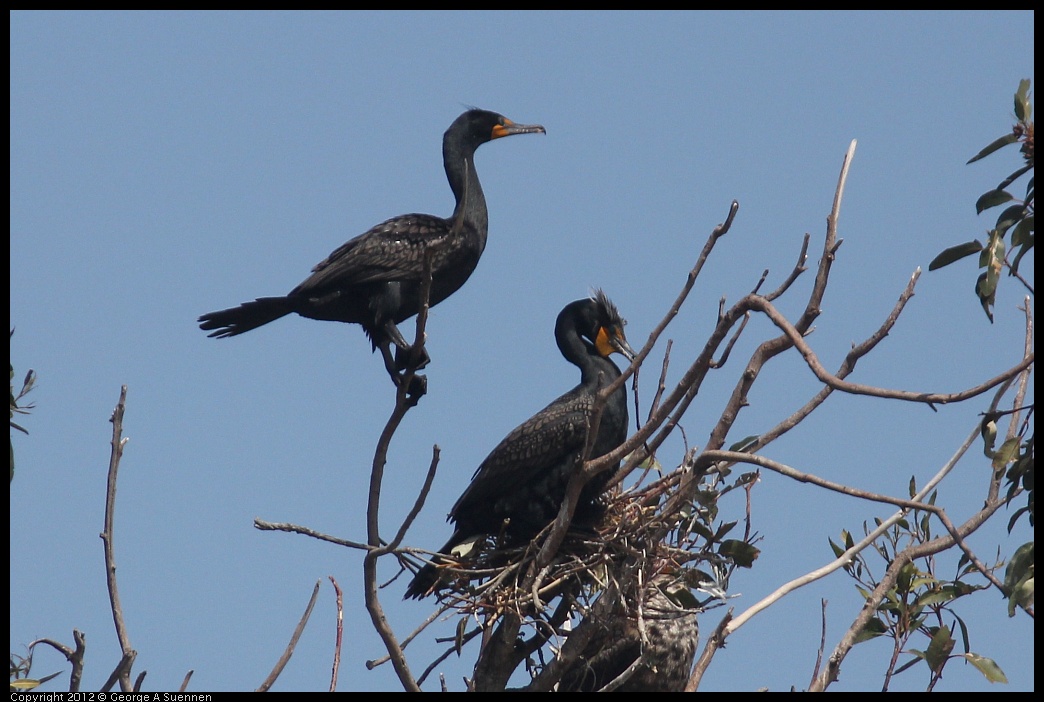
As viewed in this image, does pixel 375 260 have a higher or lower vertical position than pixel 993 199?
higher

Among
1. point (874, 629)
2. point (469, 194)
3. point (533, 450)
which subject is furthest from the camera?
point (469, 194)

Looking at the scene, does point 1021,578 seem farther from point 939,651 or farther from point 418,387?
point 418,387

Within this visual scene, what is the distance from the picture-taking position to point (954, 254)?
13.2ft

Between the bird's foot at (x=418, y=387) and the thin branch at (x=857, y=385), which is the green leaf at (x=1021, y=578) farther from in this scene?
the bird's foot at (x=418, y=387)

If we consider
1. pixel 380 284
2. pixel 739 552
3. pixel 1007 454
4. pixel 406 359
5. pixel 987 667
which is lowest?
pixel 987 667

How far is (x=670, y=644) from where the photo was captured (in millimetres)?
5805

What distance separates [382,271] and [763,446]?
81.2 inches

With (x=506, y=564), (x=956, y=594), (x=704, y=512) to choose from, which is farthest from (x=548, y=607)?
(x=956, y=594)

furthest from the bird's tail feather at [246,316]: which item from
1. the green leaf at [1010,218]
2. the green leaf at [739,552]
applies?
the green leaf at [1010,218]

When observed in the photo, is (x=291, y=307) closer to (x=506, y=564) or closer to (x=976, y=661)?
(x=506, y=564)

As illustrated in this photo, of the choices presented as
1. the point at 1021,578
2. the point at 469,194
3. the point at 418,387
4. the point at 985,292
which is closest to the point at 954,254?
the point at 985,292

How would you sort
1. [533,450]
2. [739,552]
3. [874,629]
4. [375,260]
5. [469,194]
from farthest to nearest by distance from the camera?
[469,194]
[375,260]
[533,450]
[739,552]
[874,629]

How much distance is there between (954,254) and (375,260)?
2689mm

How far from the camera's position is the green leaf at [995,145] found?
3732 mm
